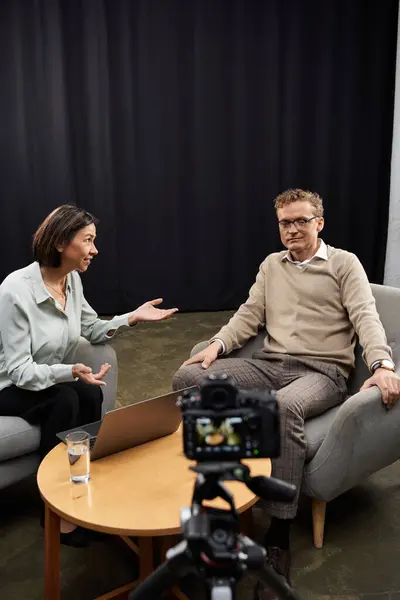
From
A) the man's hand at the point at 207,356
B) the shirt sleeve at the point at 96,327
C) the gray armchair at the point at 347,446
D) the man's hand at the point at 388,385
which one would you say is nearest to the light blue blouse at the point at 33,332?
the shirt sleeve at the point at 96,327

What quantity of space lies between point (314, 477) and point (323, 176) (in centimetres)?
346

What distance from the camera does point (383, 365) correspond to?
1774 millimetres

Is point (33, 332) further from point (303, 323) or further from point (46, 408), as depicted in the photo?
point (303, 323)

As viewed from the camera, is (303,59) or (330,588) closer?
(330,588)

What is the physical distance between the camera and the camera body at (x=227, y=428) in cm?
78

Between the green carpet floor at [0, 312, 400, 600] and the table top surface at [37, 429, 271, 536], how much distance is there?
381 mm

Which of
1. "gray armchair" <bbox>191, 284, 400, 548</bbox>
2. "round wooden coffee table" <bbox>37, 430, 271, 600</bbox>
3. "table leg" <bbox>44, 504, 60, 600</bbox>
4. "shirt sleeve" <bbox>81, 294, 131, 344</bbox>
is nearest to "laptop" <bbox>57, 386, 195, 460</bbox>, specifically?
"round wooden coffee table" <bbox>37, 430, 271, 600</bbox>

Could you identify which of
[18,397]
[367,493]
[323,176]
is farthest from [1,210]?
[367,493]

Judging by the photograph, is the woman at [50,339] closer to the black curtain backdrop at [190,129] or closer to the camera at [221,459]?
the camera at [221,459]

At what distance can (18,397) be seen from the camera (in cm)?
194

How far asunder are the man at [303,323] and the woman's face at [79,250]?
51 cm

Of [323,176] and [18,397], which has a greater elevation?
[323,176]

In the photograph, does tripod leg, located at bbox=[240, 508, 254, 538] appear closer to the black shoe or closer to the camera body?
the black shoe

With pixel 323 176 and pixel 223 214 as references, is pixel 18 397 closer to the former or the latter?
pixel 223 214
